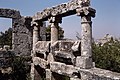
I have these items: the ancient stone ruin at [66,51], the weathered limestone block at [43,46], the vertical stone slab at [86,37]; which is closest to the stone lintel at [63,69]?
the ancient stone ruin at [66,51]

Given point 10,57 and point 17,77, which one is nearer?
point 17,77

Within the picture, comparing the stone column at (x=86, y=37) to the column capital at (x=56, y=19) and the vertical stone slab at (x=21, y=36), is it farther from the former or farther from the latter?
the vertical stone slab at (x=21, y=36)

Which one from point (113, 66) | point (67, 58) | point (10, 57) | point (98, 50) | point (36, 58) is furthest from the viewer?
point (98, 50)

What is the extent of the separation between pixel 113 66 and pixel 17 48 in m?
7.35

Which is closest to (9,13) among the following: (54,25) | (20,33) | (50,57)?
(20,33)

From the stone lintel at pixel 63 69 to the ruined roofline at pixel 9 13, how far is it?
21.1 feet

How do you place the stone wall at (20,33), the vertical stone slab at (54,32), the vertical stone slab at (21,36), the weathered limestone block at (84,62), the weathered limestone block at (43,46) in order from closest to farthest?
the weathered limestone block at (84,62) < the vertical stone slab at (54,32) < the weathered limestone block at (43,46) < the stone wall at (20,33) < the vertical stone slab at (21,36)

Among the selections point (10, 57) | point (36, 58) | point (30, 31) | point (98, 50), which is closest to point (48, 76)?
point (36, 58)

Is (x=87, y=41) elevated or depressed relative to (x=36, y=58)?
elevated

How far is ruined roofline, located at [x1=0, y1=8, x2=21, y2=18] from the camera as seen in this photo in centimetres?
1410

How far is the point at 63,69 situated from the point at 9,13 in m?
7.63

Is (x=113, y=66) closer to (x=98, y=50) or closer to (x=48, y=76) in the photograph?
(x=98, y=50)

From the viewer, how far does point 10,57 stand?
14.0 metres

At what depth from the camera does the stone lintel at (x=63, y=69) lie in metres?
8.20
